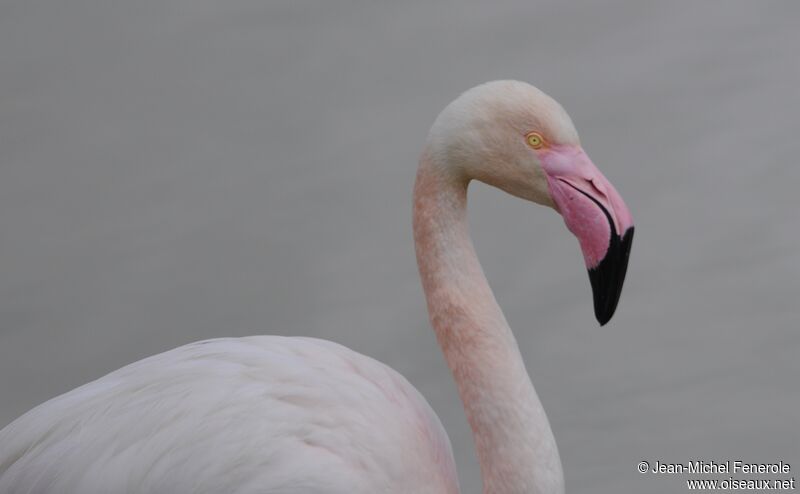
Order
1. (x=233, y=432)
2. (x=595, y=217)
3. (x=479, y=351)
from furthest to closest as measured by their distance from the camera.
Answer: (x=479, y=351), (x=233, y=432), (x=595, y=217)

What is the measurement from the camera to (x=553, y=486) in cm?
482

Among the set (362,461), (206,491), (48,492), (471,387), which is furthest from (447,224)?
(48,492)

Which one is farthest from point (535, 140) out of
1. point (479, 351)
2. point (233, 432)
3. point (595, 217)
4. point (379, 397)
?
point (233, 432)

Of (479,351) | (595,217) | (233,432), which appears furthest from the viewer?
(479,351)

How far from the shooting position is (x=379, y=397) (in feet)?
16.2

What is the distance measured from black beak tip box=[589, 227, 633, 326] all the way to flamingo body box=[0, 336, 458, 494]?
85cm

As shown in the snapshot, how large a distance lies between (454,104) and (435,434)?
4.10 ft

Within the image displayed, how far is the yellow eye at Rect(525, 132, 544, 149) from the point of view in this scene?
187 inches

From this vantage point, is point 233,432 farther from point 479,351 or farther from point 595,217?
point 595,217

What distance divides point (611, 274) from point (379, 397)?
965 mm

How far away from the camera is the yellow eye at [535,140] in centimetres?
475

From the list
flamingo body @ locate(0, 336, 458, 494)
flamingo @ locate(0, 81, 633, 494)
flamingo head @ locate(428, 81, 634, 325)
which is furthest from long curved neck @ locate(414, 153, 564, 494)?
flamingo body @ locate(0, 336, 458, 494)

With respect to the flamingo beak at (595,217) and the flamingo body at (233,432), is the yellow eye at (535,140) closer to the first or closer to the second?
the flamingo beak at (595,217)

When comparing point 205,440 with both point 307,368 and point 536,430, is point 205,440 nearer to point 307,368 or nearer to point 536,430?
point 307,368
